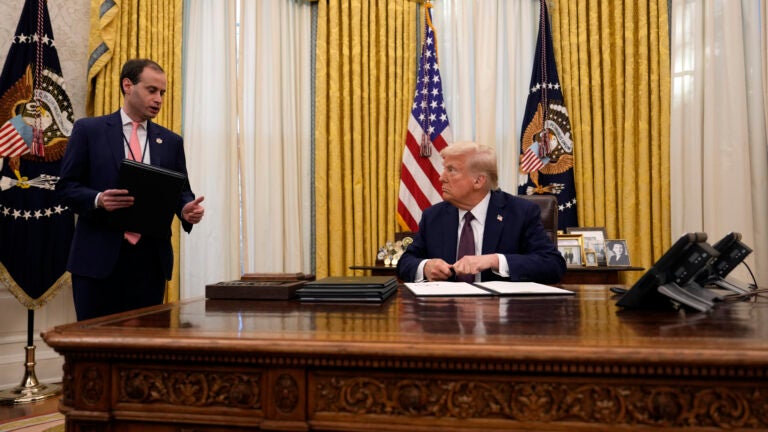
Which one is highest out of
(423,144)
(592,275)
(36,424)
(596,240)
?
(423,144)

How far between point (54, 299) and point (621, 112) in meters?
4.59

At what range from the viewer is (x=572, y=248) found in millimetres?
3844

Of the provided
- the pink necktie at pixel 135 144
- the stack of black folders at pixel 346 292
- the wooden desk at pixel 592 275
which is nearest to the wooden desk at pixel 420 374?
the stack of black folders at pixel 346 292

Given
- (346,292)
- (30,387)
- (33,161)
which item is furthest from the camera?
(33,161)

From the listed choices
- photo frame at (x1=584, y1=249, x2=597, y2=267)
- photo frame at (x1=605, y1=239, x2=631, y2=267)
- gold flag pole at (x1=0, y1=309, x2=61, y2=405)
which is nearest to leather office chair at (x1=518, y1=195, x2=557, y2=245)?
photo frame at (x1=584, y1=249, x2=597, y2=267)

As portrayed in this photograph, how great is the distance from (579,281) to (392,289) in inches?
97.5

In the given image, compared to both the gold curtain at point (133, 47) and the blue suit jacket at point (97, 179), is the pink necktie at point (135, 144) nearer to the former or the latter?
the blue suit jacket at point (97, 179)

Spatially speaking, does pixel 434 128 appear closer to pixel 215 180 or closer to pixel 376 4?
pixel 376 4

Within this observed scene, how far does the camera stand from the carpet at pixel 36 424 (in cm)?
262

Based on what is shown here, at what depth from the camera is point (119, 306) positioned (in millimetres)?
2383

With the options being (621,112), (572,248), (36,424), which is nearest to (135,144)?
(36,424)

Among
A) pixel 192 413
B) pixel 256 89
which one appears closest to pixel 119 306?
pixel 192 413

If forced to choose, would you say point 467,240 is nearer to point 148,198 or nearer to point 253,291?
point 253,291

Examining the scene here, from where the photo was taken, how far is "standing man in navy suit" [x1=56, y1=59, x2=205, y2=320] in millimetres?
2277
